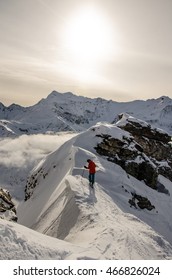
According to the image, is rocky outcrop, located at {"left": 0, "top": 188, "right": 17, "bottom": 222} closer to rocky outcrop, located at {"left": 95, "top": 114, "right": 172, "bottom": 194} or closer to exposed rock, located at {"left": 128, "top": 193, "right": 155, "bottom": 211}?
exposed rock, located at {"left": 128, "top": 193, "right": 155, "bottom": 211}

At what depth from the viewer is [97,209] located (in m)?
22.0

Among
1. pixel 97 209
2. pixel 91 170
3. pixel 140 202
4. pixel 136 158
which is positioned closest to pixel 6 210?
pixel 97 209

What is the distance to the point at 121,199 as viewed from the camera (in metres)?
29.6

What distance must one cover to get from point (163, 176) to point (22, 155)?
13503 cm

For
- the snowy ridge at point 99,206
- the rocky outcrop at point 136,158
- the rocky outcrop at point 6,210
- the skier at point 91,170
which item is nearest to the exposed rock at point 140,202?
the snowy ridge at point 99,206

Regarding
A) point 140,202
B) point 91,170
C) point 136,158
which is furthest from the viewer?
point 136,158

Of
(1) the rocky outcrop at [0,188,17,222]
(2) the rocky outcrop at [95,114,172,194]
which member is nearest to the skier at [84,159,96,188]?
(1) the rocky outcrop at [0,188,17,222]

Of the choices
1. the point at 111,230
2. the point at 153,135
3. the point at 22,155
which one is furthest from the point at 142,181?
the point at 22,155

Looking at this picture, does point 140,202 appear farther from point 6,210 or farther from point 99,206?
point 6,210

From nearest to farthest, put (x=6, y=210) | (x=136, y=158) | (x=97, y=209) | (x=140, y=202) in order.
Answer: (x=97, y=209) → (x=6, y=210) → (x=140, y=202) → (x=136, y=158)

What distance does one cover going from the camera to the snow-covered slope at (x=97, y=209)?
16844mm

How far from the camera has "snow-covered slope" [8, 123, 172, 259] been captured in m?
16.8
